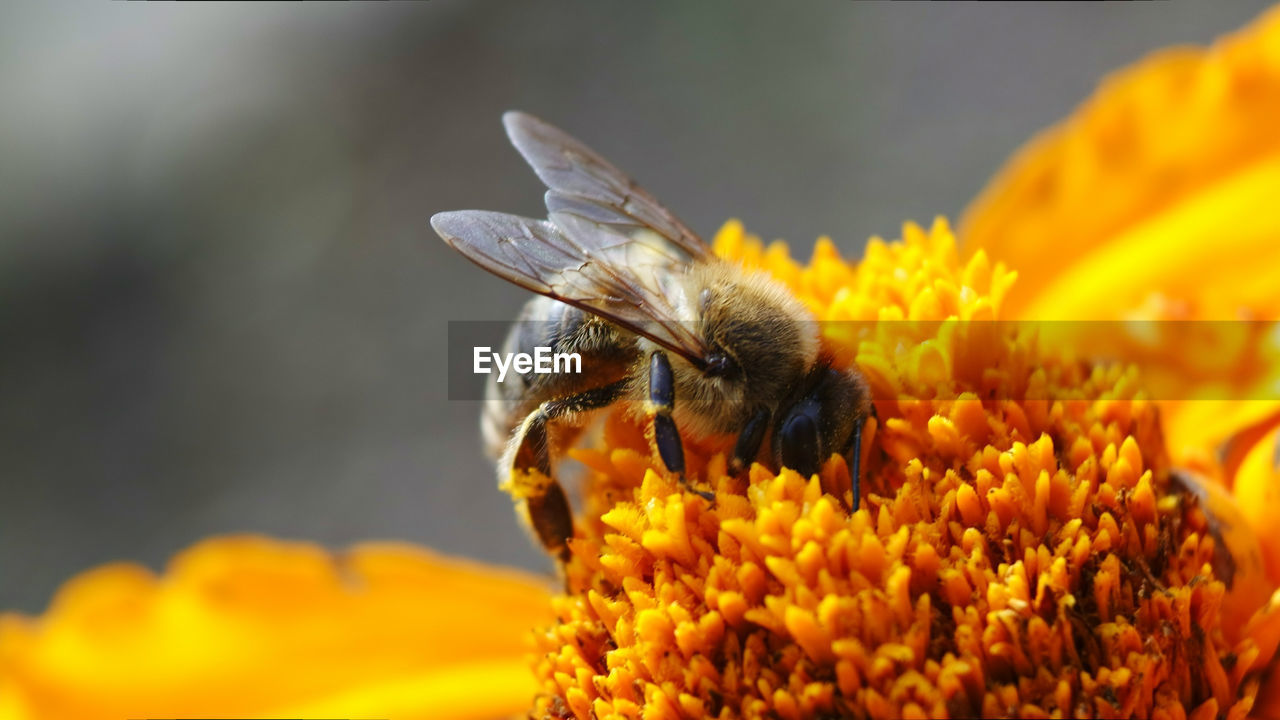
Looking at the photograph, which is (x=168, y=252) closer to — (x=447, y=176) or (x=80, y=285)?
(x=80, y=285)

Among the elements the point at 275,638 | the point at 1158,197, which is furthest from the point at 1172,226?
the point at 275,638

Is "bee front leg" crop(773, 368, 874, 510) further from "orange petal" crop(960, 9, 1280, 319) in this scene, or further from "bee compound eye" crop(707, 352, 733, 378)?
"orange petal" crop(960, 9, 1280, 319)

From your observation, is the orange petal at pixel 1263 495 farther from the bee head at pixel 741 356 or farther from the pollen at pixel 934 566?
the bee head at pixel 741 356

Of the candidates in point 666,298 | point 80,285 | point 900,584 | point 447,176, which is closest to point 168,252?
point 80,285

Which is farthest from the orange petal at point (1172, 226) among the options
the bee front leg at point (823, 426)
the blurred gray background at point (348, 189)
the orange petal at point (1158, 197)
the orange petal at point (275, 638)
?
the blurred gray background at point (348, 189)

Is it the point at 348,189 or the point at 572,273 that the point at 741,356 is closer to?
the point at 572,273

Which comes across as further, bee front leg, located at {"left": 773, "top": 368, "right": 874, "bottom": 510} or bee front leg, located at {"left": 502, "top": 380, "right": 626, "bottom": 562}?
bee front leg, located at {"left": 502, "top": 380, "right": 626, "bottom": 562}

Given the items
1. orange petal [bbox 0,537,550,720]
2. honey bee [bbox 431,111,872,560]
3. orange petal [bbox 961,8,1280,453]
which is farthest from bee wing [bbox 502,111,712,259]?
orange petal [bbox 0,537,550,720]
